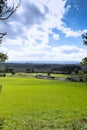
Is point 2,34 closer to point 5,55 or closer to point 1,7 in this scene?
point 1,7

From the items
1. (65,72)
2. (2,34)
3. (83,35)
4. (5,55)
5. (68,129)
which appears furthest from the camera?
(65,72)

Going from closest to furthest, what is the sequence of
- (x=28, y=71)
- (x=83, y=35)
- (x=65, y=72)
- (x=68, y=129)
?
1. (x=68, y=129)
2. (x=83, y=35)
3. (x=65, y=72)
4. (x=28, y=71)

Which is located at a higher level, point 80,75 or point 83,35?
point 83,35

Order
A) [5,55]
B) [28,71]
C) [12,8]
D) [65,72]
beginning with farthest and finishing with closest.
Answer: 1. [28,71]
2. [65,72]
3. [5,55]
4. [12,8]

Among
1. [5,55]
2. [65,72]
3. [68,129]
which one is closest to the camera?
[5,55]

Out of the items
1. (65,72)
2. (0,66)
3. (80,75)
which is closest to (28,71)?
(65,72)

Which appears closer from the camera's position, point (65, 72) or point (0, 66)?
point (0, 66)

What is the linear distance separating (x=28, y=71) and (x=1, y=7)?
12931cm

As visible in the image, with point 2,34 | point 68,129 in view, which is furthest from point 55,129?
point 2,34

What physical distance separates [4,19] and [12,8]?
0.88ft

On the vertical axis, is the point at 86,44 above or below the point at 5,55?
above

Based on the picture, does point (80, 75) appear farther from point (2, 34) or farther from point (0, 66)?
point (2, 34)

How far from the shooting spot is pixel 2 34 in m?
5.20

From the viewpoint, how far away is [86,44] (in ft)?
47.3
